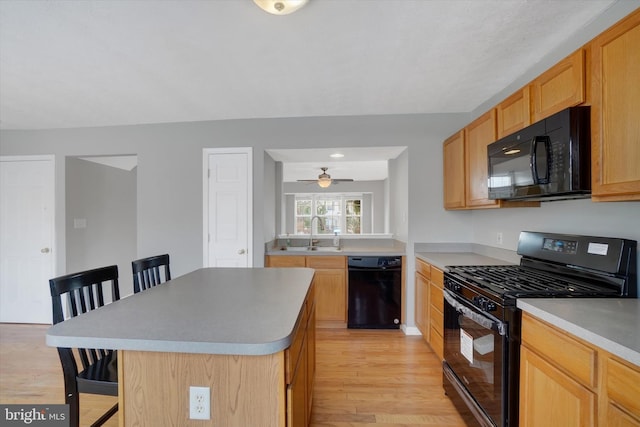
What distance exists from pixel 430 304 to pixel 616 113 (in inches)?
73.5

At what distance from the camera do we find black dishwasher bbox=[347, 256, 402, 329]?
3.09 metres

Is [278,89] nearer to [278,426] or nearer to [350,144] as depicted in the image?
[350,144]

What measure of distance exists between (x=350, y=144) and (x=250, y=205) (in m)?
1.36

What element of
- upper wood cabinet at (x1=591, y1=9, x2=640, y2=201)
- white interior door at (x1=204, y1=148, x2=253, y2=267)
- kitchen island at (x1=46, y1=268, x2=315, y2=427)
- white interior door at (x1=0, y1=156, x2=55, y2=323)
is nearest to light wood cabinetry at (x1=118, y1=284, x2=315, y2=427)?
kitchen island at (x1=46, y1=268, x2=315, y2=427)

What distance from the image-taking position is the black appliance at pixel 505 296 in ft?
4.39

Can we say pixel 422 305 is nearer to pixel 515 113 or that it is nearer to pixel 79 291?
pixel 515 113

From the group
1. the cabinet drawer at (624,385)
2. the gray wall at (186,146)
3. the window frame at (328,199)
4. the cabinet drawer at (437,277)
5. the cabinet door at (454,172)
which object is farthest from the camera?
the window frame at (328,199)

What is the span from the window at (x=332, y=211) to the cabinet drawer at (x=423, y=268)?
5.08m

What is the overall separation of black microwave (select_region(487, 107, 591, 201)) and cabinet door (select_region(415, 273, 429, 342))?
1.18m

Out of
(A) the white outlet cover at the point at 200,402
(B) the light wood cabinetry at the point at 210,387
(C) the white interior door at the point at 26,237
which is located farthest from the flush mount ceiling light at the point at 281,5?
(C) the white interior door at the point at 26,237

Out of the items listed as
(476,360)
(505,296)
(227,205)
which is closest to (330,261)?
(227,205)

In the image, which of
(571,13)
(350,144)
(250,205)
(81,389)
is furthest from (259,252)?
(571,13)

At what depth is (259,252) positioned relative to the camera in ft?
10.4

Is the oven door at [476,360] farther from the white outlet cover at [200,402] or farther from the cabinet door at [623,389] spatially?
the white outlet cover at [200,402]
